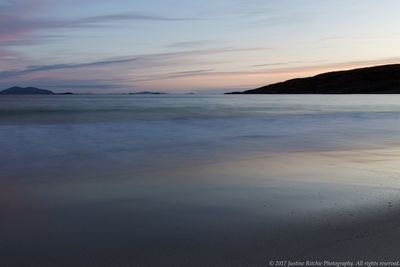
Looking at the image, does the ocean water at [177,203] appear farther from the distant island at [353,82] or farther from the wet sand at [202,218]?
the distant island at [353,82]

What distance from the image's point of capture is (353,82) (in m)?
169

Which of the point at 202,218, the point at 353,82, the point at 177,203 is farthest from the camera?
the point at 353,82

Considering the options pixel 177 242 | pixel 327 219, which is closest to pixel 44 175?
pixel 177 242

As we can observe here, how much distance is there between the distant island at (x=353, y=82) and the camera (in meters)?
152

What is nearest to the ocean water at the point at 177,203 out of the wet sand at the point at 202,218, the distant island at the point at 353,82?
the wet sand at the point at 202,218

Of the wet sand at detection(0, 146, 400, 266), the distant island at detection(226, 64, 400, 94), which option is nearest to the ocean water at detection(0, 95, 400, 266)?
the wet sand at detection(0, 146, 400, 266)

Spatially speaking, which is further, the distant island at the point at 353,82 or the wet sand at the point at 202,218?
the distant island at the point at 353,82

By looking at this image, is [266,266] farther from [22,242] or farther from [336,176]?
[336,176]

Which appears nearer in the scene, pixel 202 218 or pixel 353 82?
pixel 202 218

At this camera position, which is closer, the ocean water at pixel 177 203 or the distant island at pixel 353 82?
the ocean water at pixel 177 203

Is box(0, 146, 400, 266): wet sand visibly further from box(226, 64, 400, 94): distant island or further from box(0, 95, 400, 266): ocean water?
box(226, 64, 400, 94): distant island

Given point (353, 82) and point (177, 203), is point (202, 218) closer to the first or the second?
point (177, 203)

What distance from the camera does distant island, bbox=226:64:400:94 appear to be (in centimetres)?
15188

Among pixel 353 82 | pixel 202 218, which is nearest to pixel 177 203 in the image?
pixel 202 218
